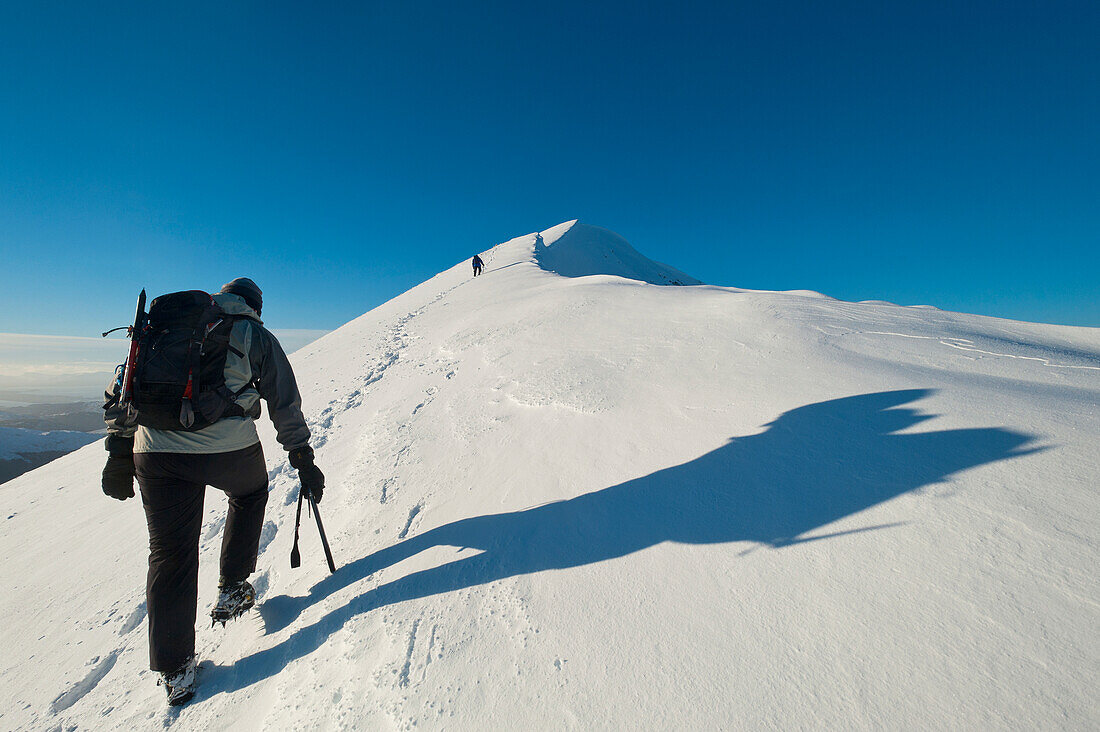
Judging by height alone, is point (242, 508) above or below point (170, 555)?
above

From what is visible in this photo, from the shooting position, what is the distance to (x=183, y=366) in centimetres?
249

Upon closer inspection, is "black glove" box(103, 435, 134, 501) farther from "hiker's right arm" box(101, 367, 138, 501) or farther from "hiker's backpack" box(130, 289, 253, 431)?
"hiker's backpack" box(130, 289, 253, 431)

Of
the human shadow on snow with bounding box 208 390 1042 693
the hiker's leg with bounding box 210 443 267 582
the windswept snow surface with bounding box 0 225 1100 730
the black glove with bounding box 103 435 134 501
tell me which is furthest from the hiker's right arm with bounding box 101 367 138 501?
the human shadow on snow with bounding box 208 390 1042 693

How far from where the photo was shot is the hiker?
2377 mm

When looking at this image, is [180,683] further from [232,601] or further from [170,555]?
[170,555]

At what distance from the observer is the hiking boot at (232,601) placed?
8.93ft

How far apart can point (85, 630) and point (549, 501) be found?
3595mm

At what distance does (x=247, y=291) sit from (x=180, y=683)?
2.48 m

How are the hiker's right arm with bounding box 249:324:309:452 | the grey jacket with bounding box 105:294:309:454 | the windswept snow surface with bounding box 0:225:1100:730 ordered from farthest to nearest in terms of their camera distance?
the hiker's right arm with bounding box 249:324:309:452 < the grey jacket with bounding box 105:294:309:454 < the windswept snow surface with bounding box 0:225:1100:730

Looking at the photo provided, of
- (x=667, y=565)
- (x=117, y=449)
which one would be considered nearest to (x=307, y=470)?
(x=117, y=449)

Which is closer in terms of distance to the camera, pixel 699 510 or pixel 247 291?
pixel 699 510

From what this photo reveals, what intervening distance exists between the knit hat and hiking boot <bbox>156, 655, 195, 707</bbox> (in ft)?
7.39

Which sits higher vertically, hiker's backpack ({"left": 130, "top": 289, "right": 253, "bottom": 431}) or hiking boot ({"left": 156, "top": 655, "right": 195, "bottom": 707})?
hiker's backpack ({"left": 130, "top": 289, "right": 253, "bottom": 431})

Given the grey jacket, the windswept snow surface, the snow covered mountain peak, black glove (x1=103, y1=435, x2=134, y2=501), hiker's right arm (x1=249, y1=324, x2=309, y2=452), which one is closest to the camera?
the windswept snow surface
